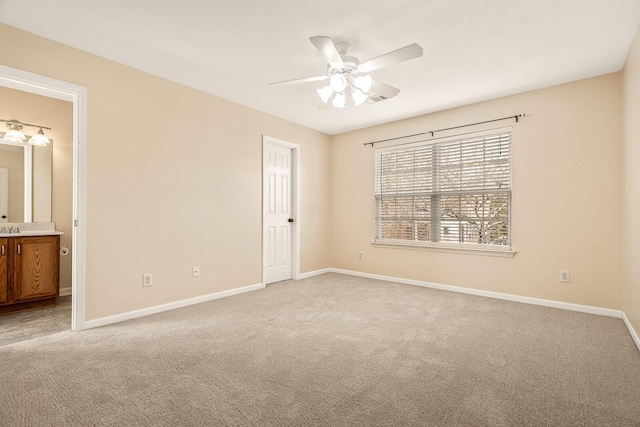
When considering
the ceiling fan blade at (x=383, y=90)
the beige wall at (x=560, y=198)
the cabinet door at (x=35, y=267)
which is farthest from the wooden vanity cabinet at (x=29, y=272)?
the beige wall at (x=560, y=198)

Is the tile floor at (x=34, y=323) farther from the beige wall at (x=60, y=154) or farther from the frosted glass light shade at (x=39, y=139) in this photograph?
the frosted glass light shade at (x=39, y=139)

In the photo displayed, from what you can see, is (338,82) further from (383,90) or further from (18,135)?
(18,135)

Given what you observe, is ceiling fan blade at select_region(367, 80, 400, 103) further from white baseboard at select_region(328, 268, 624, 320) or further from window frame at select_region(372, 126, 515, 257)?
white baseboard at select_region(328, 268, 624, 320)

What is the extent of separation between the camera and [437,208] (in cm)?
448

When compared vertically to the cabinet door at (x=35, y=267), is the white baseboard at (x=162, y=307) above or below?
below

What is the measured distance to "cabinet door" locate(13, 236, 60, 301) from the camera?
338 centimetres

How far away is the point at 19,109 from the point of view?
Answer: 3789 millimetres


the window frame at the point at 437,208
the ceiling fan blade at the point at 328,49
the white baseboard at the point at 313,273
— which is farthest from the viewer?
the white baseboard at the point at 313,273

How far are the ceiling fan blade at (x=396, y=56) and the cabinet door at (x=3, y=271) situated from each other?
4.01 meters

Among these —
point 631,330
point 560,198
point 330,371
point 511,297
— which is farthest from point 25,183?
point 631,330

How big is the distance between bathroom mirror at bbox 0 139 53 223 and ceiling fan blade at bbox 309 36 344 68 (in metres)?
3.85

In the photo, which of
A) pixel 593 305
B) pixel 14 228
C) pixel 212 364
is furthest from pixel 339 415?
pixel 14 228

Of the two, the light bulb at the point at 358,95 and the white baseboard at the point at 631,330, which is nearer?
the white baseboard at the point at 631,330

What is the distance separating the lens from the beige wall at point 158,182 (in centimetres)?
289
